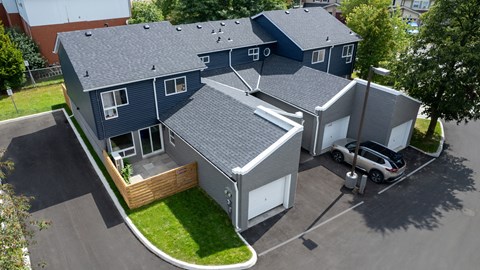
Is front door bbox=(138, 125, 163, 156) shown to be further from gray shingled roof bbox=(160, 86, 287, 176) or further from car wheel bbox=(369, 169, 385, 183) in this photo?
car wheel bbox=(369, 169, 385, 183)

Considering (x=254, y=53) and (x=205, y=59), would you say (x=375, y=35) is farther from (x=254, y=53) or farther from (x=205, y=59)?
(x=205, y=59)

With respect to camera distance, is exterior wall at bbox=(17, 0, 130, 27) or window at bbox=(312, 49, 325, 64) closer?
window at bbox=(312, 49, 325, 64)

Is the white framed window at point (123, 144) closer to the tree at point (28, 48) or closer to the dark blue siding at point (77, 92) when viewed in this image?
the dark blue siding at point (77, 92)

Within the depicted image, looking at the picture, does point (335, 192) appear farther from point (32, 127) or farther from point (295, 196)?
point (32, 127)

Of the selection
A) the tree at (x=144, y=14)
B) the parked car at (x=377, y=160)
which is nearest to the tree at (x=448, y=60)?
the parked car at (x=377, y=160)

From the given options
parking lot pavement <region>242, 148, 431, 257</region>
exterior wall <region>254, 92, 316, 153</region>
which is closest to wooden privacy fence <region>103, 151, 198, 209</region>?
parking lot pavement <region>242, 148, 431, 257</region>

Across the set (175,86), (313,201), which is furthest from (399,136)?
(175,86)
